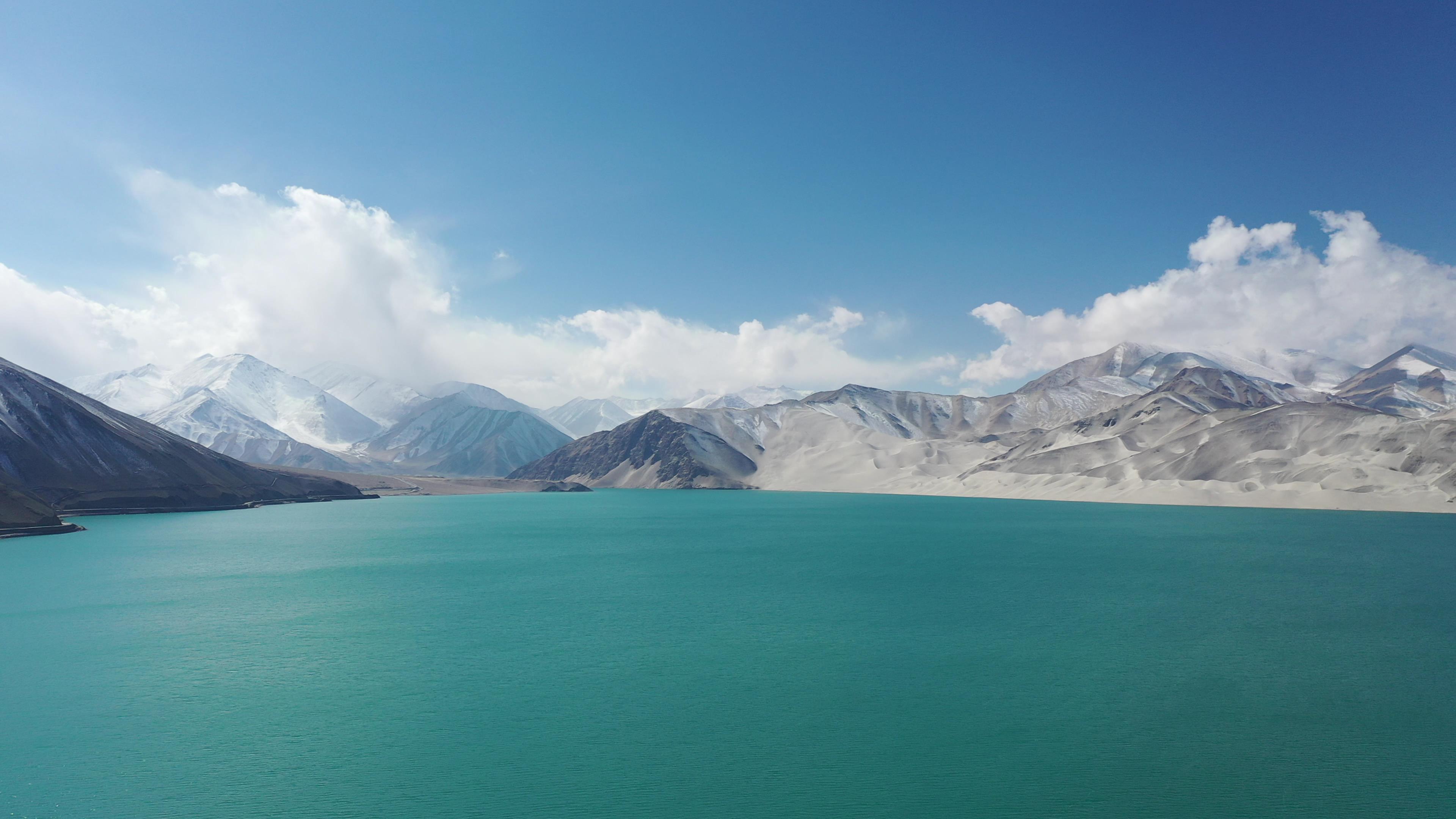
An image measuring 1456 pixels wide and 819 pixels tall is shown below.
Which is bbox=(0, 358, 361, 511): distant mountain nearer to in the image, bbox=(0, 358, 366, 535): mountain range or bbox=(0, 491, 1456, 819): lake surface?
bbox=(0, 358, 366, 535): mountain range

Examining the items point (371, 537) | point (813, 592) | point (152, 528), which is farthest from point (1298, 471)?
point (152, 528)

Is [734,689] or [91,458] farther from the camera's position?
[91,458]

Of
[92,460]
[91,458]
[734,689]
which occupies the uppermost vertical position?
[91,458]

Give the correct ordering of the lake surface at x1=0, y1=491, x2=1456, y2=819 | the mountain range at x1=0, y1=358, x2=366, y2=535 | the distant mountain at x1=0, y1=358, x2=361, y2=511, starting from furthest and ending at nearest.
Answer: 1. the distant mountain at x1=0, y1=358, x2=361, y2=511
2. the mountain range at x1=0, y1=358, x2=366, y2=535
3. the lake surface at x1=0, y1=491, x2=1456, y2=819

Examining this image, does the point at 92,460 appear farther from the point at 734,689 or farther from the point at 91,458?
the point at 734,689

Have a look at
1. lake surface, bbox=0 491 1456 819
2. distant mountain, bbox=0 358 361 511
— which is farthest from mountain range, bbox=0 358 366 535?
lake surface, bbox=0 491 1456 819

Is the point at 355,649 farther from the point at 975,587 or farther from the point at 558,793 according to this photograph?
the point at 975,587

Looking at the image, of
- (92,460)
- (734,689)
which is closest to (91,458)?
(92,460)
